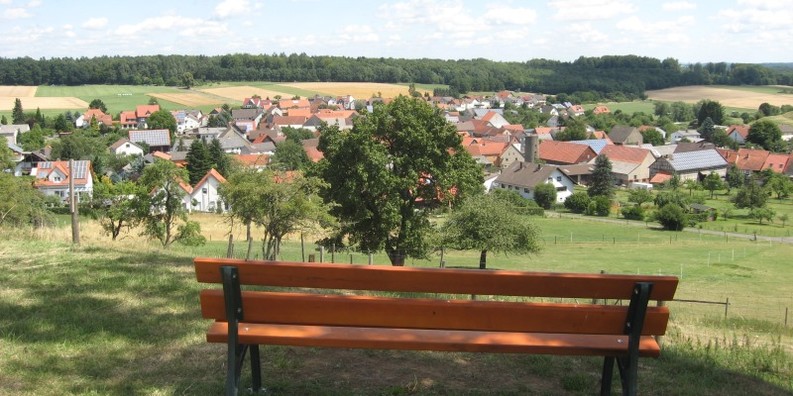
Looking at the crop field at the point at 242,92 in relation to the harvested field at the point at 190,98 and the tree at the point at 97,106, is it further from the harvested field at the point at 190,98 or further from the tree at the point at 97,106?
the tree at the point at 97,106

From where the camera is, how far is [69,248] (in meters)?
9.75

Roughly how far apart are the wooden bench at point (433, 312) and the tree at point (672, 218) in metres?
49.3

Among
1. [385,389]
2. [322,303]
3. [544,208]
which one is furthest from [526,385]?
[544,208]

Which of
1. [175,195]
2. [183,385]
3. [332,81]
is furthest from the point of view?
[332,81]

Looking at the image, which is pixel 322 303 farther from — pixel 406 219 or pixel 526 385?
pixel 406 219

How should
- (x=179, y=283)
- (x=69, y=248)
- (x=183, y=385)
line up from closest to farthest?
(x=183, y=385), (x=179, y=283), (x=69, y=248)

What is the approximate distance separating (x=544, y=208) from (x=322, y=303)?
60.5 metres

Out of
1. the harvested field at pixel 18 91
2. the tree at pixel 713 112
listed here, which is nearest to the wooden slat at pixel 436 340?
the tree at pixel 713 112

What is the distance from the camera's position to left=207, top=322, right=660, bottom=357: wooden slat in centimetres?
395

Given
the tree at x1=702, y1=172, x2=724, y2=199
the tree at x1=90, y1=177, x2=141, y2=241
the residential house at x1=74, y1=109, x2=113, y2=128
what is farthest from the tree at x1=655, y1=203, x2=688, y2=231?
the residential house at x1=74, y1=109, x2=113, y2=128

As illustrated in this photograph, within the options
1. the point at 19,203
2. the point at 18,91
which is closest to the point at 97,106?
the point at 18,91

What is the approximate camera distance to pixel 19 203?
75.6 ft

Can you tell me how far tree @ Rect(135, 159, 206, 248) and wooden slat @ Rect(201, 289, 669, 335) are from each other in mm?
24047

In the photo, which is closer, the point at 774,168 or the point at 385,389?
the point at 385,389
